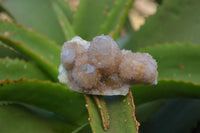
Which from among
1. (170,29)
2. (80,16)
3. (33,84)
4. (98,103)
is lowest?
(98,103)

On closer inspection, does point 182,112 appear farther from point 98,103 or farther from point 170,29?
point 98,103

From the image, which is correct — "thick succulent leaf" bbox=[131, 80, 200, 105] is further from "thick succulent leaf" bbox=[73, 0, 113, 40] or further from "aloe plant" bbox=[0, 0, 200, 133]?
"thick succulent leaf" bbox=[73, 0, 113, 40]

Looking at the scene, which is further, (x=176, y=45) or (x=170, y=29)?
(x=170, y=29)

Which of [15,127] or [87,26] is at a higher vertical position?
[87,26]

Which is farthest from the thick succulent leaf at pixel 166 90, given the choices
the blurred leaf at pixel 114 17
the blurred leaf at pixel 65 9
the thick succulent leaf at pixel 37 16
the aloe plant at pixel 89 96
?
the blurred leaf at pixel 65 9

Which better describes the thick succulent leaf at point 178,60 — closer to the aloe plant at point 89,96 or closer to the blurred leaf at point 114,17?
the aloe plant at point 89,96

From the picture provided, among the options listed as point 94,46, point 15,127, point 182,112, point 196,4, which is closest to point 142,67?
point 94,46

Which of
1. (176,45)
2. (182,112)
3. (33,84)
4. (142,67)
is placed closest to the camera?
(142,67)

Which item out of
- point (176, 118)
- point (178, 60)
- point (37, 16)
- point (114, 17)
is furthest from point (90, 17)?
point (176, 118)
